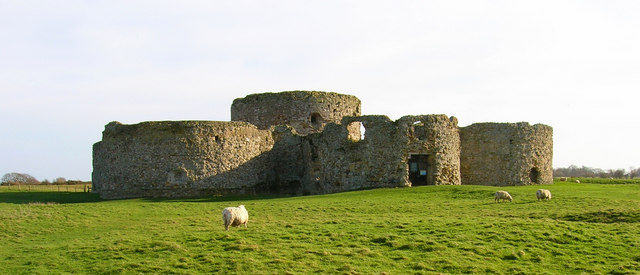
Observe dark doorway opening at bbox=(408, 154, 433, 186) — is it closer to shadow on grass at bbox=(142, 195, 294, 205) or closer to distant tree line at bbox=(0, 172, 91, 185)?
shadow on grass at bbox=(142, 195, 294, 205)

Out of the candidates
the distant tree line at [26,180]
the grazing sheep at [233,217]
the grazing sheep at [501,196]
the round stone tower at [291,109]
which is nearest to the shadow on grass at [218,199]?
the round stone tower at [291,109]

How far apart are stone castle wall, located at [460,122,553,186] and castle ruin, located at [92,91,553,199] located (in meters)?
0.06

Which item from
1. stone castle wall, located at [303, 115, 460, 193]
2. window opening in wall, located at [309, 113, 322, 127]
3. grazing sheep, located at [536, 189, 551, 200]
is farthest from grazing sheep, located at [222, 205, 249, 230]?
window opening in wall, located at [309, 113, 322, 127]

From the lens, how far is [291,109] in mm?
40719

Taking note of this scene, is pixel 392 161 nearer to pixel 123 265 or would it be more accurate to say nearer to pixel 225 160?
pixel 225 160

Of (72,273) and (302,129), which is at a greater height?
(302,129)

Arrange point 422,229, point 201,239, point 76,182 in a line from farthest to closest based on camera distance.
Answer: point 76,182 < point 422,229 < point 201,239

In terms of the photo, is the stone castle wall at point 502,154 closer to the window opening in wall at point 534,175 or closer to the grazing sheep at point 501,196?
the window opening in wall at point 534,175

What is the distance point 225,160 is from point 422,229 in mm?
19144

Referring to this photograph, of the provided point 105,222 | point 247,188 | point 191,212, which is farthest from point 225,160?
point 105,222

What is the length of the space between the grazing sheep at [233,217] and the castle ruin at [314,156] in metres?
15.1

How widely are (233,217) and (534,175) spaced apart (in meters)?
26.3

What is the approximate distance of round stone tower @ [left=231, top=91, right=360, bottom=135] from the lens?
40781 millimetres

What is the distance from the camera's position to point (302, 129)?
40.8 m
